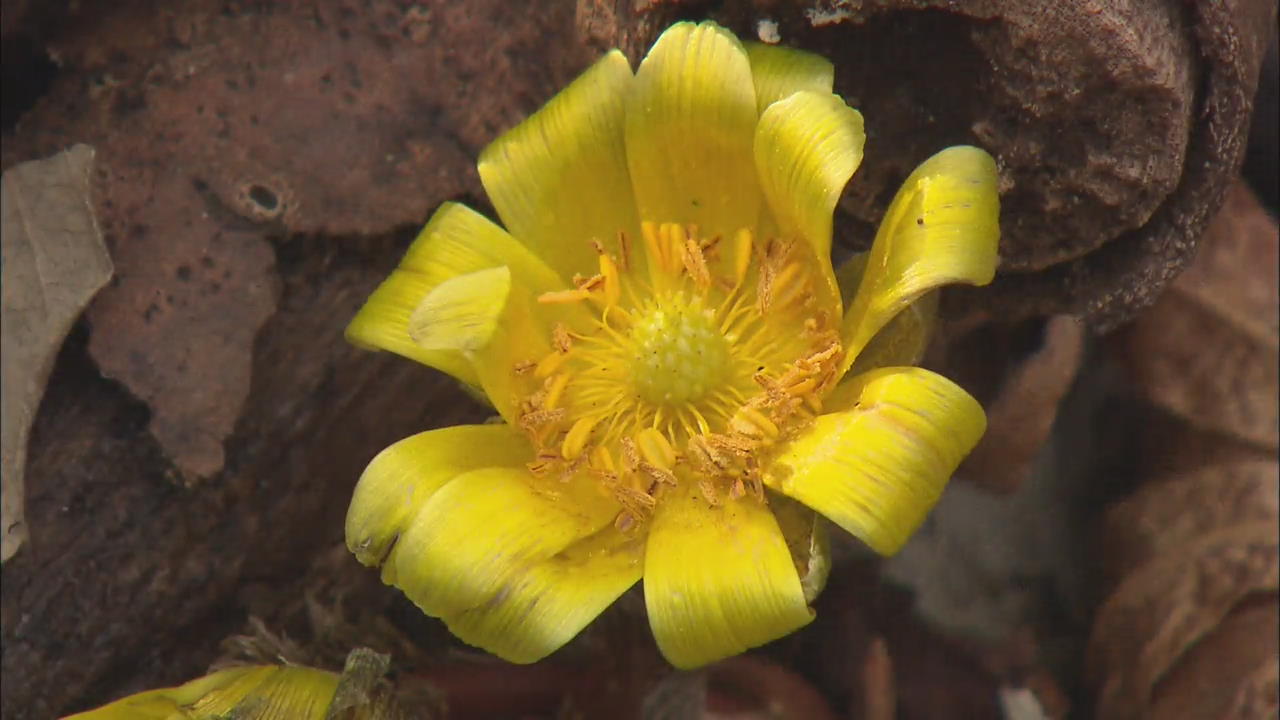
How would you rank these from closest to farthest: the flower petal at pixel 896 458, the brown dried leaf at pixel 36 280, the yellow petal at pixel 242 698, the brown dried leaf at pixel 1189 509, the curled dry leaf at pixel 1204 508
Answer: the flower petal at pixel 896 458 → the yellow petal at pixel 242 698 → the brown dried leaf at pixel 36 280 → the curled dry leaf at pixel 1204 508 → the brown dried leaf at pixel 1189 509

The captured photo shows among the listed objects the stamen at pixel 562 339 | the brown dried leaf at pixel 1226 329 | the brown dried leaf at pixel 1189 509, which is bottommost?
the brown dried leaf at pixel 1189 509

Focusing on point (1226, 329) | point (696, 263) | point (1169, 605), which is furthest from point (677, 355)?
point (1226, 329)

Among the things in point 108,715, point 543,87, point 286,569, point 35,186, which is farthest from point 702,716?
point 35,186

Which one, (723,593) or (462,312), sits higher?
(462,312)

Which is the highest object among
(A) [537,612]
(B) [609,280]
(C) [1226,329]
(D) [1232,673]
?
(B) [609,280]

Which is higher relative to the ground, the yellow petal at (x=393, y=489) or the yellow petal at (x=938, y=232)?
the yellow petal at (x=938, y=232)

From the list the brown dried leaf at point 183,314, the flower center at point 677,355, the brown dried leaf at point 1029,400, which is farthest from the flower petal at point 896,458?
the brown dried leaf at point 183,314

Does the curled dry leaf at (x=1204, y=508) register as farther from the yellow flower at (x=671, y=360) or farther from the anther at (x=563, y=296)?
the anther at (x=563, y=296)

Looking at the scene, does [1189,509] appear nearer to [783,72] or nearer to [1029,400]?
[1029,400]
